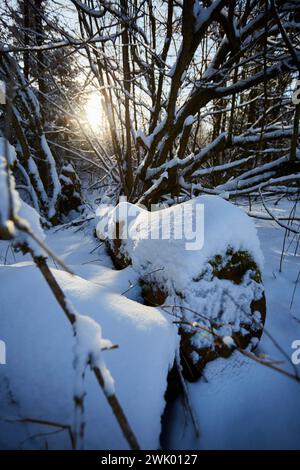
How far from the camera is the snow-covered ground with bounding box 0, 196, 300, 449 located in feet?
2.47

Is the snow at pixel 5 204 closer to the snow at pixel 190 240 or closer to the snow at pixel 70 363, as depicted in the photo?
the snow at pixel 70 363

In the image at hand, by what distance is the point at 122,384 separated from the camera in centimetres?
82

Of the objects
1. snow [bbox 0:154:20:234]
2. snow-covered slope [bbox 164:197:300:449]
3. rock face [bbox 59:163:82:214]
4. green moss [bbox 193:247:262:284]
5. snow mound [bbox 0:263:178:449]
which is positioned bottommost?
snow-covered slope [bbox 164:197:300:449]

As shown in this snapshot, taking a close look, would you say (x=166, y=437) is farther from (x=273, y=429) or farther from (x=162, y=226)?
(x=162, y=226)

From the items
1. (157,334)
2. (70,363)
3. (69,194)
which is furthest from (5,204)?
(69,194)

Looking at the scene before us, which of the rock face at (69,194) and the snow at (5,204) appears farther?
the rock face at (69,194)

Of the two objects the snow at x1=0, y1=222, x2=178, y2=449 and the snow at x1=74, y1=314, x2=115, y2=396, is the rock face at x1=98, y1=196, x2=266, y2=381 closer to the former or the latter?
the snow at x1=0, y1=222, x2=178, y2=449

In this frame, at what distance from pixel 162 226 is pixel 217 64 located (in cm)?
191

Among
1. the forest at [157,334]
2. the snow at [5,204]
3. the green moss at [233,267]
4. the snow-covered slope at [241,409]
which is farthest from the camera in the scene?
the green moss at [233,267]

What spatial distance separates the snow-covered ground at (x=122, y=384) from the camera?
29.6 inches

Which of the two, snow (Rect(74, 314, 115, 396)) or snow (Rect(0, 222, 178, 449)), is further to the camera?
snow (Rect(0, 222, 178, 449))

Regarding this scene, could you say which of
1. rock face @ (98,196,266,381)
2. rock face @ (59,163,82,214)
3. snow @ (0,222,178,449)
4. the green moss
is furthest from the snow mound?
rock face @ (59,163,82,214)

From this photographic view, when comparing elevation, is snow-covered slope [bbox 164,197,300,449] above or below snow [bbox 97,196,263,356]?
below

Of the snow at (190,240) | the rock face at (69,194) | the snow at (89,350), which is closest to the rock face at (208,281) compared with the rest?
the snow at (190,240)
